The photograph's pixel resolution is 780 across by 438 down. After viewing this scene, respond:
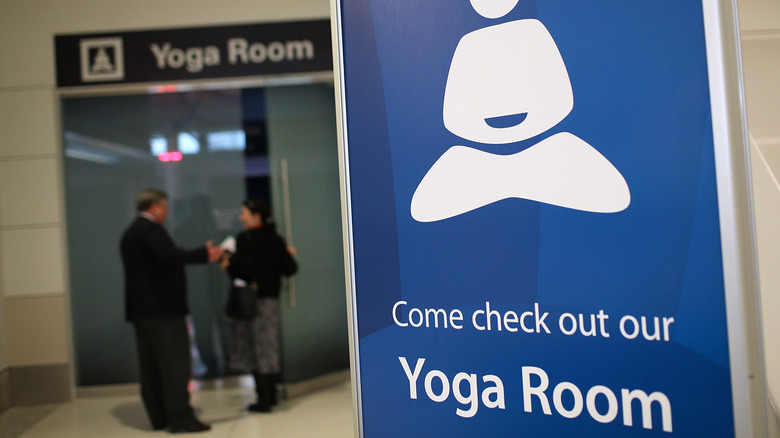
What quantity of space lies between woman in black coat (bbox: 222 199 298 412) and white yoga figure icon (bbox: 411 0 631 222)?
3111 mm

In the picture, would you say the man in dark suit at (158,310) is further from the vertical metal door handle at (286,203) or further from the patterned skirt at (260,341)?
the vertical metal door handle at (286,203)

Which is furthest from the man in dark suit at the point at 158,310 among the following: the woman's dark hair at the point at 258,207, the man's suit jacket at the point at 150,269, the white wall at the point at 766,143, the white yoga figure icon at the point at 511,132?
the white wall at the point at 766,143

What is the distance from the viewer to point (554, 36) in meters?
1.04

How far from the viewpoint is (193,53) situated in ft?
15.3

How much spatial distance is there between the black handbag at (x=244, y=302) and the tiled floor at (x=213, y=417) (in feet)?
2.35

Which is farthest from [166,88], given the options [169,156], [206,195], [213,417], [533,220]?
[533,220]

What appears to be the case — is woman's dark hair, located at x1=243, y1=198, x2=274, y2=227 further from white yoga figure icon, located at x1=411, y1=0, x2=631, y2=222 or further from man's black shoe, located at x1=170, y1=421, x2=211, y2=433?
white yoga figure icon, located at x1=411, y1=0, x2=631, y2=222

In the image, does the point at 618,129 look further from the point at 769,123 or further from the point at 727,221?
the point at 769,123

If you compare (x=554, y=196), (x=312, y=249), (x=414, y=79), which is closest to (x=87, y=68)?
(x=312, y=249)

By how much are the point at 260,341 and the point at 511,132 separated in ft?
11.3

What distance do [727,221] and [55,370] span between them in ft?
16.6

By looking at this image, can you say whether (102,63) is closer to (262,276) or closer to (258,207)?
(258,207)

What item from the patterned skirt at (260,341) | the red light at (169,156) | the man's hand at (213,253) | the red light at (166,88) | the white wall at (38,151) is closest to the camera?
the man's hand at (213,253)

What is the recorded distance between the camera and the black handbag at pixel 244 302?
4191 millimetres
